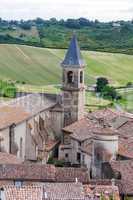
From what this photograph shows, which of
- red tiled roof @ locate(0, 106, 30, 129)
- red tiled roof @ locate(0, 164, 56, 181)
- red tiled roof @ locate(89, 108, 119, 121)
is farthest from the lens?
red tiled roof @ locate(89, 108, 119, 121)

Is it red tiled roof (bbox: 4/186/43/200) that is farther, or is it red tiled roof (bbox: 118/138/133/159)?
red tiled roof (bbox: 118/138/133/159)

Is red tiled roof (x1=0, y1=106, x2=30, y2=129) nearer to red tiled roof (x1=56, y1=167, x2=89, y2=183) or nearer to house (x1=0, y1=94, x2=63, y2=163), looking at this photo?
house (x1=0, y1=94, x2=63, y2=163)

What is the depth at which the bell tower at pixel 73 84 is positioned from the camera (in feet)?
169

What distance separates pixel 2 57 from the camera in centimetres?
9275

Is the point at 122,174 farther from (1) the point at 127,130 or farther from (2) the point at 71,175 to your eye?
(1) the point at 127,130

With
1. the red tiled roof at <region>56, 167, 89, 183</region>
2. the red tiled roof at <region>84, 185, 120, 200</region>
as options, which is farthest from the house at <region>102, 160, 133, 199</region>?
the red tiled roof at <region>84, 185, 120, 200</region>

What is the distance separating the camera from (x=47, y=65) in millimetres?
93750

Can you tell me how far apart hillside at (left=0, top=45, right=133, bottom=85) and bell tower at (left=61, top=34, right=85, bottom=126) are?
106 feet

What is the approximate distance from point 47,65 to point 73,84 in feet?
139

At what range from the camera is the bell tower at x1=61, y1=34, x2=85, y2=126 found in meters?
51.4

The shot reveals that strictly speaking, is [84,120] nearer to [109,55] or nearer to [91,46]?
[109,55]

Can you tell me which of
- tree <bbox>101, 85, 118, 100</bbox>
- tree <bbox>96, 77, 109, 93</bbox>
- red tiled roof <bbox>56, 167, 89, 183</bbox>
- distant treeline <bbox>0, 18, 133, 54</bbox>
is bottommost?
red tiled roof <bbox>56, 167, 89, 183</bbox>

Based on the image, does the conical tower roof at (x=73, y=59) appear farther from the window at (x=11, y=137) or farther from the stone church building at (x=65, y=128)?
the window at (x=11, y=137)

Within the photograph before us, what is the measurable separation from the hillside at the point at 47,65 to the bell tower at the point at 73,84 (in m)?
32.4
